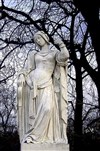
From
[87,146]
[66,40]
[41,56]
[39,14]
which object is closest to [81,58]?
[66,40]

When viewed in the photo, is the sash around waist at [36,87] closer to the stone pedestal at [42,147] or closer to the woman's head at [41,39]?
the woman's head at [41,39]

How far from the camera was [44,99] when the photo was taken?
876cm

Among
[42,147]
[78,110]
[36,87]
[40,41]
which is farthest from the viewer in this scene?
[78,110]

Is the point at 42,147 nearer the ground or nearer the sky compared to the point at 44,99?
nearer the ground

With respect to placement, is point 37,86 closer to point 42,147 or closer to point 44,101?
point 44,101

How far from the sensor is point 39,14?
16.5 metres

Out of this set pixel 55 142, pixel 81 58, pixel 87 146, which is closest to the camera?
pixel 55 142

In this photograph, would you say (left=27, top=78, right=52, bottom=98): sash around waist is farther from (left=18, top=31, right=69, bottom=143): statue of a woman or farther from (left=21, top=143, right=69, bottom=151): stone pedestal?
(left=21, top=143, right=69, bottom=151): stone pedestal

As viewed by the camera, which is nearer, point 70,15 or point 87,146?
point 70,15

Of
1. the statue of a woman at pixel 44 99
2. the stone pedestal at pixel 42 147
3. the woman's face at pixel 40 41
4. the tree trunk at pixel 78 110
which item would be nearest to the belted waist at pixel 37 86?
the statue of a woman at pixel 44 99

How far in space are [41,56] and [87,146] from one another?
9.62 m

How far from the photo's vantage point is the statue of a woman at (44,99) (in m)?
8.67

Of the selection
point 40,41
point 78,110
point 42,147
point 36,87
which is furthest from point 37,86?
point 78,110

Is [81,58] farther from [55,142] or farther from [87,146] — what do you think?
[55,142]
